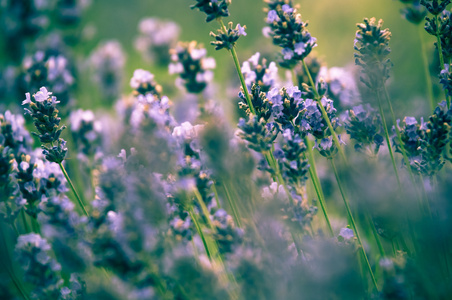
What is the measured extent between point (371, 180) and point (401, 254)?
0.42 m

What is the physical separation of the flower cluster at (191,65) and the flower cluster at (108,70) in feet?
5.21

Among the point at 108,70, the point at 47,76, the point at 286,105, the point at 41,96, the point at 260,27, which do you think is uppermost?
the point at 260,27

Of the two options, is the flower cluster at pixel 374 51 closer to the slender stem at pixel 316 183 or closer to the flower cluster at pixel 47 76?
the slender stem at pixel 316 183

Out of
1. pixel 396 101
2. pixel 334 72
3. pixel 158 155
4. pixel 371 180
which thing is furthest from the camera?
pixel 334 72

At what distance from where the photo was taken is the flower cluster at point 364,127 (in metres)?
1.55

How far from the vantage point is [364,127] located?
1.55 meters

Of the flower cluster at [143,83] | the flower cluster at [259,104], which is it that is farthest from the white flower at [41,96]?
the flower cluster at [259,104]

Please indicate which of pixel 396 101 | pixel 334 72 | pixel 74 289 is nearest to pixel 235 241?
pixel 74 289

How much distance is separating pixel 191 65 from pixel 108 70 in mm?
1769

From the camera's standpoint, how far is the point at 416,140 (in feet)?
5.13

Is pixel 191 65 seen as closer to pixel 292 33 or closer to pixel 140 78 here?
pixel 140 78

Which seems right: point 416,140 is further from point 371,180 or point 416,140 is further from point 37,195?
point 37,195

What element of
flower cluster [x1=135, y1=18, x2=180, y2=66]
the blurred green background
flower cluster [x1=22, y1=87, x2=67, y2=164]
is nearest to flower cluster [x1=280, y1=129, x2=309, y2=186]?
flower cluster [x1=22, y1=87, x2=67, y2=164]

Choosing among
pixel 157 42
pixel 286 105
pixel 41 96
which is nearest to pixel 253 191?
pixel 286 105
